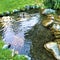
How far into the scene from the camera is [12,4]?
29172 millimetres

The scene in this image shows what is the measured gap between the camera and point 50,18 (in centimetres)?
2361

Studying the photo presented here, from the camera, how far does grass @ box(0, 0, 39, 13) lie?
1090 inches

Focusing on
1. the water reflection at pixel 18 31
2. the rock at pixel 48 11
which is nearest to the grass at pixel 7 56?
the water reflection at pixel 18 31

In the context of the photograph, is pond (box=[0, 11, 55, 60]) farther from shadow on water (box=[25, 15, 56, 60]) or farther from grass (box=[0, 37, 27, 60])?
grass (box=[0, 37, 27, 60])

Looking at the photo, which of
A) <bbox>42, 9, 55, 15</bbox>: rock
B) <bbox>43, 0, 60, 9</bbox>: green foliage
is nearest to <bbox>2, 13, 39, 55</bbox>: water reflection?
<bbox>42, 9, 55, 15</bbox>: rock

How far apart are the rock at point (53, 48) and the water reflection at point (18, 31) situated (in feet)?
5.48

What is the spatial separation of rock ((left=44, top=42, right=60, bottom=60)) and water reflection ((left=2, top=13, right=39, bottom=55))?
1671 mm

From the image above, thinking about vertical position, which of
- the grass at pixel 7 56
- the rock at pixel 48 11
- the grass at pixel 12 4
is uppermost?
the grass at pixel 7 56

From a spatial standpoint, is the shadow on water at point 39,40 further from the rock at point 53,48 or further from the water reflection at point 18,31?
the water reflection at point 18,31

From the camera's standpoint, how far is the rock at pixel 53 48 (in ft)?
51.8

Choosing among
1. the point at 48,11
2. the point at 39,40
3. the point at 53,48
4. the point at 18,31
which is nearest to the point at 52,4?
the point at 48,11

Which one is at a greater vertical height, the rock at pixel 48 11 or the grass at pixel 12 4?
the rock at pixel 48 11

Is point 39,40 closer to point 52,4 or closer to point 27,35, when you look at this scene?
point 27,35

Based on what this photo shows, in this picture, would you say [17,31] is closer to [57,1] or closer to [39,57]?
[39,57]
